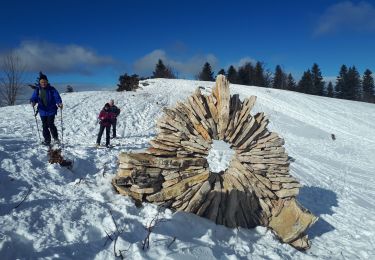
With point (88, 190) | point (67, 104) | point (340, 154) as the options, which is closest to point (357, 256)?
point (88, 190)

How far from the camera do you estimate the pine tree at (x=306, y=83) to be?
243 ft

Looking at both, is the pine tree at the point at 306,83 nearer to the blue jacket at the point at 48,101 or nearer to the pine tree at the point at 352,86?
the pine tree at the point at 352,86

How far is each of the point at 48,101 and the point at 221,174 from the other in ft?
19.1

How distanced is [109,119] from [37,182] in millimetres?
6819

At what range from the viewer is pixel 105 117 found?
49.0 ft

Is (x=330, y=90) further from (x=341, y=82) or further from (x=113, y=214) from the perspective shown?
(x=113, y=214)

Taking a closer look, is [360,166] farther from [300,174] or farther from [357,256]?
[357,256]

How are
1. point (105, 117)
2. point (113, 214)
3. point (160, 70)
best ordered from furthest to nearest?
1. point (160, 70)
2. point (105, 117)
3. point (113, 214)

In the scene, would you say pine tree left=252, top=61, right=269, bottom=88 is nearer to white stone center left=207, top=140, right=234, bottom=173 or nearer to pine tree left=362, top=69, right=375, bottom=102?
pine tree left=362, top=69, right=375, bottom=102

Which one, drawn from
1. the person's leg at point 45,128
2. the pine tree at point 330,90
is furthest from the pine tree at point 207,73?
the person's leg at point 45,128

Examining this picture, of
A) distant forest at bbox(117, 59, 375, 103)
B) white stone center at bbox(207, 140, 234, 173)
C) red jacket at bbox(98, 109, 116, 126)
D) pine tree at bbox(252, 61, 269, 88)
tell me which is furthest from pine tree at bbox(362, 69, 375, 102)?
red jacket at bbox(98, 109, 116, 126)

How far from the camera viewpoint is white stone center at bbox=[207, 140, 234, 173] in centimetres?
1396

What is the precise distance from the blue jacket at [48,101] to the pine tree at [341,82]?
75391 millimetres

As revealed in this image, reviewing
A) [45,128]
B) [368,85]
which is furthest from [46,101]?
[368,85]
